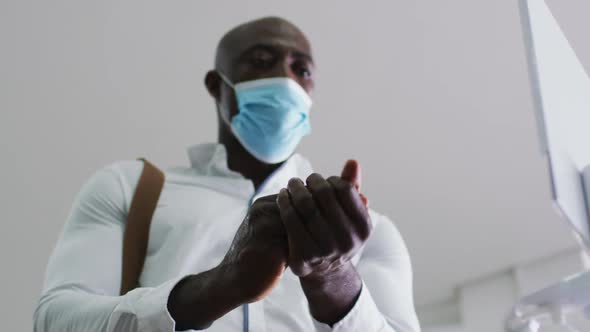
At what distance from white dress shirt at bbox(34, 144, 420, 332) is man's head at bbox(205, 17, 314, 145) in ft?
0.76

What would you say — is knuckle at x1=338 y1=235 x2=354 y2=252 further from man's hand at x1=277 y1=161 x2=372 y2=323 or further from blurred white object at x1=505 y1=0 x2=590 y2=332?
blurred white object at x1=505 y1=0 x2=590 y2=332

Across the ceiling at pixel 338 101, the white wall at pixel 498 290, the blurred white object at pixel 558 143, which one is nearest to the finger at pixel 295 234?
the blurred white object at pixel 558 143

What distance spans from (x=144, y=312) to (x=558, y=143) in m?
0.55

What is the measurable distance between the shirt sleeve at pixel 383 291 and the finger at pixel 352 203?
197mm

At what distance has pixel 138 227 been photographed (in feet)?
4.72

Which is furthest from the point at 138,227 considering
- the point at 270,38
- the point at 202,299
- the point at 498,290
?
the point at 498,290

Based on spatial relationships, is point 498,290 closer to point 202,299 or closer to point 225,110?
point 225,110

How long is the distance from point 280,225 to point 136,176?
1.78 ft

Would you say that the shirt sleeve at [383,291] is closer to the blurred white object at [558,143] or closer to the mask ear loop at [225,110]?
the blurred white object at [558,143]

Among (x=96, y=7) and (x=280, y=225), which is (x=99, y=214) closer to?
(x=280, y=225)

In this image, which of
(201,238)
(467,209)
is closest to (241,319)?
(201,238)

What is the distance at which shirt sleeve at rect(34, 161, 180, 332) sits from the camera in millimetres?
1140

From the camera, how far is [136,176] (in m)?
1.53

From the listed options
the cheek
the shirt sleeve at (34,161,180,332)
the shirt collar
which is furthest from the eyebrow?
the shirt sleeve at (34,161,180,332)
